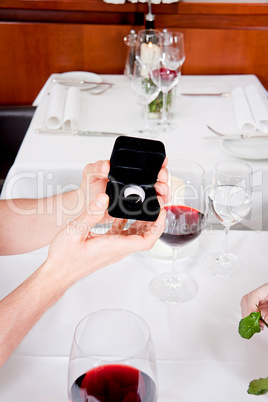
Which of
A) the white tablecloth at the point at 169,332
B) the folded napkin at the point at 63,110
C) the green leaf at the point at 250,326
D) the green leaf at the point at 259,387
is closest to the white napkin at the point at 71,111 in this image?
the folded napkin at the point at 63,110

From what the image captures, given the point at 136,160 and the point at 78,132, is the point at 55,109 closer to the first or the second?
the point at 78,132

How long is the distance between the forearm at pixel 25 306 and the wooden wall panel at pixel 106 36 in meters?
2.04

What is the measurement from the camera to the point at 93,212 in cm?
79

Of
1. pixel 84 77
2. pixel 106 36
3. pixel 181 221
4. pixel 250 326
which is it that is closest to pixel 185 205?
pixel 181 221

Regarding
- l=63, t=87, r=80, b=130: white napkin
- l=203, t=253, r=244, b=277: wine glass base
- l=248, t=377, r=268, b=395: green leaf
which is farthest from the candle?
l=248, t=377, r=268, b=395: green leaf

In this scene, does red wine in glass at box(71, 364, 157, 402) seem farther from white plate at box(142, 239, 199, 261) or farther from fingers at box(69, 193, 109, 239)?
white plate at box(142, 239, 199, 261)

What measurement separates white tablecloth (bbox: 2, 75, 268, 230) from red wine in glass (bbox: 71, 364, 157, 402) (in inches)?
38.0

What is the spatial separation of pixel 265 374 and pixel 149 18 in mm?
1849

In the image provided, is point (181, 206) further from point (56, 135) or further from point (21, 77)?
point (21, 77)

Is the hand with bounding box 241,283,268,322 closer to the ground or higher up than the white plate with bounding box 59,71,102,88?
closer to the ground

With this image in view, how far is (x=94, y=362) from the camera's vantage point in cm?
52

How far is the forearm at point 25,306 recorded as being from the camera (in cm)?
74

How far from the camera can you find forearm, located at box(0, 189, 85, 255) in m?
1.06

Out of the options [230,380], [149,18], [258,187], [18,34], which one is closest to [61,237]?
[230,380]
